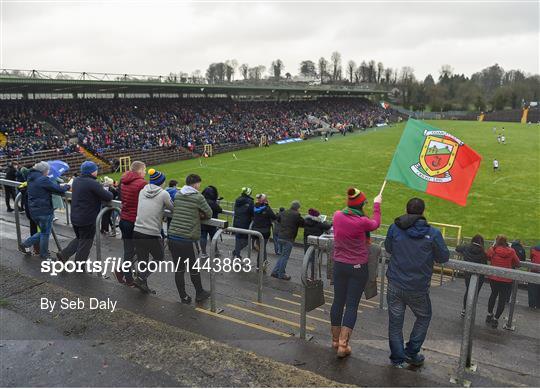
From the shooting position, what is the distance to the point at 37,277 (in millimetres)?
6074

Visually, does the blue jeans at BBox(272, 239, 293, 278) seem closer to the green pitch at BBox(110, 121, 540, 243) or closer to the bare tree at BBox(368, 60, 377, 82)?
the green pitch at BBox(110, 121, 540, 243)

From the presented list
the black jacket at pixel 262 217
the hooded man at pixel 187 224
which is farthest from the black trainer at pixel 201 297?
the black jacket at pixel 262 217

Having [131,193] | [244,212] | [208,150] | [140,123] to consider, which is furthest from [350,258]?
[140,123]

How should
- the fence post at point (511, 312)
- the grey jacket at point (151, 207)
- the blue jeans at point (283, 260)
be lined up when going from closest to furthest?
1. the grey jacket at point (151, 207)
2. the fence post at point (511, 312)
3. the blue jeans at point (283, 260)

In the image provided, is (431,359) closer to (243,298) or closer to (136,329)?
(243,298)

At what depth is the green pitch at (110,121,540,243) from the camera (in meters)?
21.2

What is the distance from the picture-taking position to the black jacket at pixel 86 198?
625 cm

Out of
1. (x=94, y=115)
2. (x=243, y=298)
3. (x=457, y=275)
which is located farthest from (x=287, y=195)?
(x=94, y=115)

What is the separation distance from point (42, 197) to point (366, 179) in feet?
85.2

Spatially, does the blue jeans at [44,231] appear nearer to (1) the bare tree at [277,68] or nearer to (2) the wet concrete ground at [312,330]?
(2) the wet concrete ground at [312,330]

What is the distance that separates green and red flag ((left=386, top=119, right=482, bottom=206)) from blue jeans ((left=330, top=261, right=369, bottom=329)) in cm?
168

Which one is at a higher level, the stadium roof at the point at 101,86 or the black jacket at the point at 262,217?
the stadium roof at the point at 101,86

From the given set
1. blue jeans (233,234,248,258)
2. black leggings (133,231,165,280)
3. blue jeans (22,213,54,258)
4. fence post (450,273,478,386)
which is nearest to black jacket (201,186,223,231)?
blue jeans (233,234,248,258)

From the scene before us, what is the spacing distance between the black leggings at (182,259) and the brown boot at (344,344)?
1.97 meters
